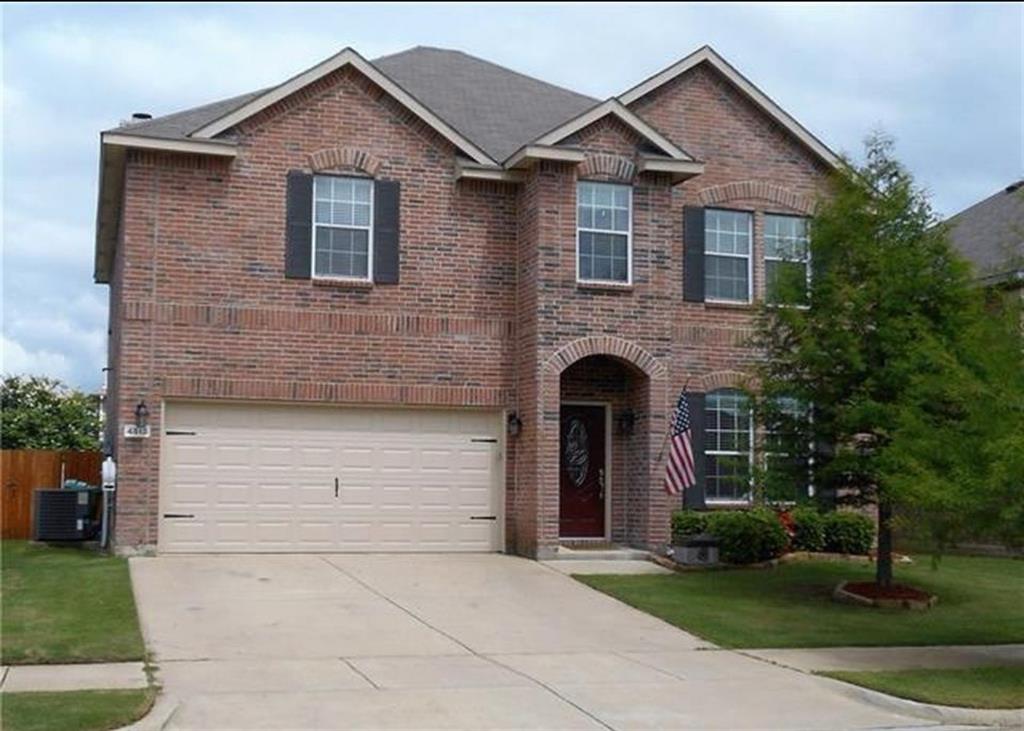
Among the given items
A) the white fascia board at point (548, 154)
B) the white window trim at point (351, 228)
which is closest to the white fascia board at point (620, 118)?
the white fascia board at point (548, 154)

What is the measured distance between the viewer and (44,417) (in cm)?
3709

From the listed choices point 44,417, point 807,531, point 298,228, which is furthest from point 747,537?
point 44,417

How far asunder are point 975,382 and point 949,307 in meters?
3.55

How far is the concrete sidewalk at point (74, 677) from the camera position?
10.6 metres

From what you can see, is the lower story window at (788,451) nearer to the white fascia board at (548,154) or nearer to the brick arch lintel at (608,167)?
the brick arch lintel at (608,167)

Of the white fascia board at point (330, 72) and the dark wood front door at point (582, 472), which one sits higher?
the white fascia board at point (330, 72)

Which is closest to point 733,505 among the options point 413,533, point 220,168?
point 413,533

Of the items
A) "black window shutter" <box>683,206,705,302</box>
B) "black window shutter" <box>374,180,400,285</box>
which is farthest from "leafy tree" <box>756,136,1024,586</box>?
"black window shutter" <box>374,180,400,285</box>

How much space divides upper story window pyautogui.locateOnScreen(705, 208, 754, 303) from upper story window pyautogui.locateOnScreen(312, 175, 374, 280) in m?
5.92

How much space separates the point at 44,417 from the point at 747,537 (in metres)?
24.5

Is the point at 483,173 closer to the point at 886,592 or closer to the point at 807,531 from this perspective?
the point at 807,531

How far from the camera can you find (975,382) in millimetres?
12836

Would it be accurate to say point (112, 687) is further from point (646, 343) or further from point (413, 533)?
point (646, 343)

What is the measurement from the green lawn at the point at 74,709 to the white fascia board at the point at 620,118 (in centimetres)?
1209
